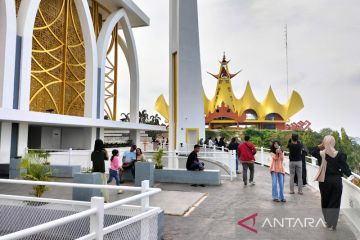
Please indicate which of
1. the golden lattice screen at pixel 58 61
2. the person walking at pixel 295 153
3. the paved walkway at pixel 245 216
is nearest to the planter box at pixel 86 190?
the paved walkway at pixel 245 216

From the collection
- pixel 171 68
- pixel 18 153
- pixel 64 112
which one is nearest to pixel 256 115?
pixel 171 68

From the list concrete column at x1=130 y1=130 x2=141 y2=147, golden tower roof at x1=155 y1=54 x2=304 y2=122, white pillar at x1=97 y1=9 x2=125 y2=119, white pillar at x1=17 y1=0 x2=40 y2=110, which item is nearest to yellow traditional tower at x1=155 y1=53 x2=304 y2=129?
golden tower roof at x1=155 y1=54 x2=304 y2=122

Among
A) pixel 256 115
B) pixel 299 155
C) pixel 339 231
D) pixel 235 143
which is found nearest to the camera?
pixel 339 231

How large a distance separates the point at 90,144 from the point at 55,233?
65.0 feet

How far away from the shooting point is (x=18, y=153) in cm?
1628

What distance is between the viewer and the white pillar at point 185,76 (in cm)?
2198

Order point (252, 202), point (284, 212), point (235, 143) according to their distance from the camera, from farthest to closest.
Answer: point (235, 143) < point (252, 202) < point (284, 212)

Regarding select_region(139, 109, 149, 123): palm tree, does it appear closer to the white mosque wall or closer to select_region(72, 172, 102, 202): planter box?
the white mosque wall

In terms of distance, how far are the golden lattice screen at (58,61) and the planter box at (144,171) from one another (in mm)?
11616

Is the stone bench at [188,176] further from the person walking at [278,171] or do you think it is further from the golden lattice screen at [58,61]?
the golden lattice screen at [58,61]

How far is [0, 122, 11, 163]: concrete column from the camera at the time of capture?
15.1 metres

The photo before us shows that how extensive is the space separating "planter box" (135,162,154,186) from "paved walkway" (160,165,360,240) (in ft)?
7.51

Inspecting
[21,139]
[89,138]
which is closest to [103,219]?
[21,139]

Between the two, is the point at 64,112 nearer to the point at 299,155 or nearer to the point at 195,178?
the point at 195,178
